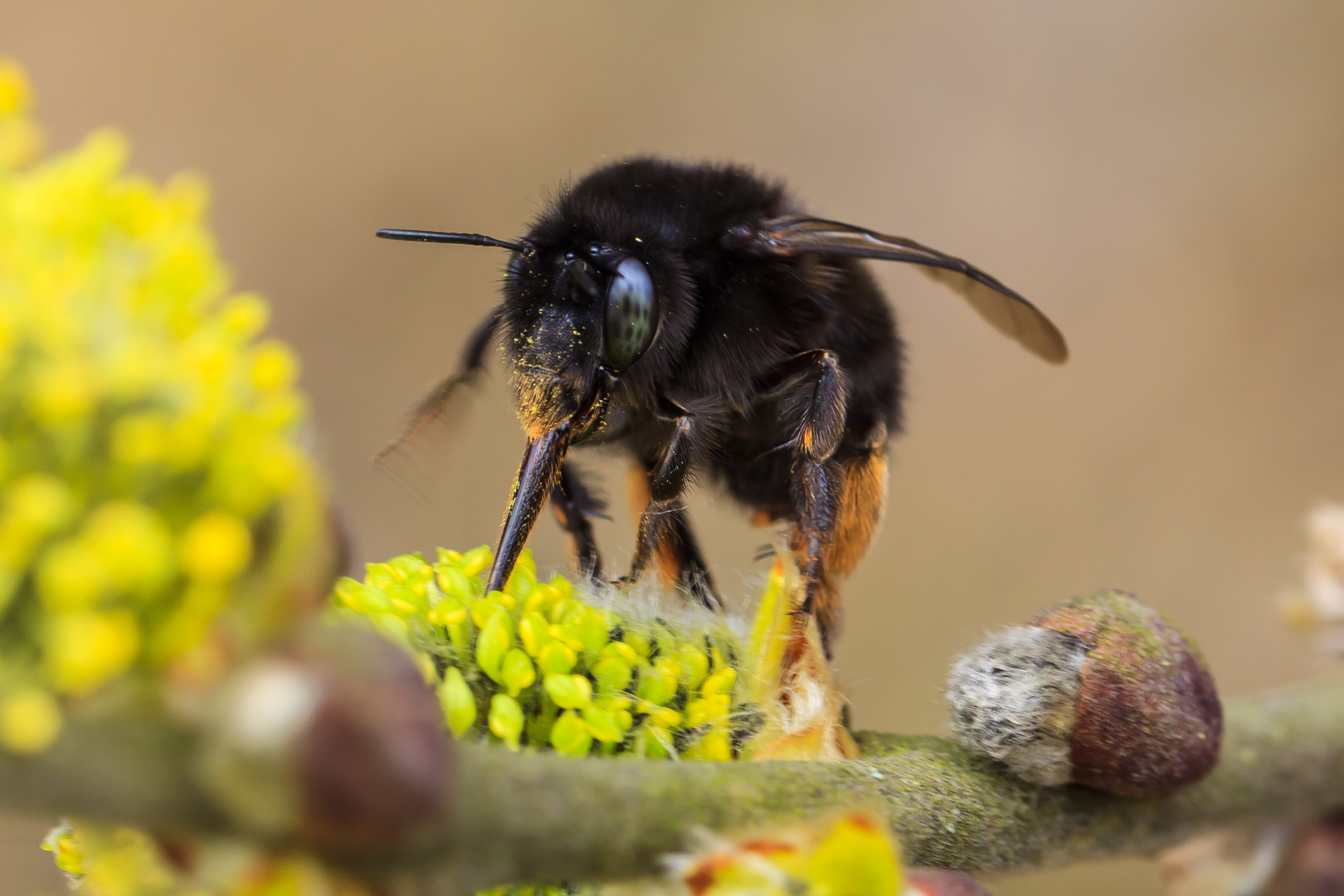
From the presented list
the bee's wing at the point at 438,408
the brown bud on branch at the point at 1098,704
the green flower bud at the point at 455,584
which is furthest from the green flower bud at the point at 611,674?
the bee's wing at the point at 438,408

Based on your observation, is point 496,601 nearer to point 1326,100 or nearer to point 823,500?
point 823,500

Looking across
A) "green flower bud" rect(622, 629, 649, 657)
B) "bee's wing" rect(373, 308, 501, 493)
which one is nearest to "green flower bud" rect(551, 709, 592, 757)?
"green flower bud" rect(622, 629, 649, 657)

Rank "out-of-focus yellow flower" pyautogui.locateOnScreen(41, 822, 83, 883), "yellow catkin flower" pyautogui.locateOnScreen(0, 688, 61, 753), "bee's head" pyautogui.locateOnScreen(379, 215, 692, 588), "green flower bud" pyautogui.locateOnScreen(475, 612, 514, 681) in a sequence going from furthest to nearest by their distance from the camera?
"bee's head" pyautogui.locateOnScreen(379, 215, 692, 588)
"green flower bud" pyautogui.locateOnScreen(475, 612, 514, 681)
"out-of-focus yellow flower" pyautogui.locateOnScreen(41, 822, 83, 883)
"yellow catkin flower" pyautogui.locateOnScreen(0, 688, 61, 753)

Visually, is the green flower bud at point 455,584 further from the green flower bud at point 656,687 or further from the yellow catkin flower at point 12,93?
the yellow catkin flower at point 12,93

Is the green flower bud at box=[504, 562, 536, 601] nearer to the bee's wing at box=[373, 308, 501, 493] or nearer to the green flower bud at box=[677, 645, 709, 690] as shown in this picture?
the green flower bud at box=[677, 645, 709, 690]

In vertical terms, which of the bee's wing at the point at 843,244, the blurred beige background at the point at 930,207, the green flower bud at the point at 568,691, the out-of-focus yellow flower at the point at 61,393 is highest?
the blurred beige background at the point at 930,207

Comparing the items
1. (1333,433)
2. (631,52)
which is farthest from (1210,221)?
(631,52)
